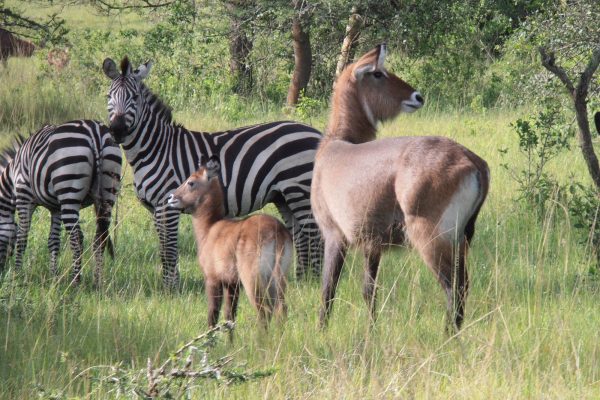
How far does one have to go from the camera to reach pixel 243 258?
16.0 ft

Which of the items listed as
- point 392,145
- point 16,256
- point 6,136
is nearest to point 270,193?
point 16,256

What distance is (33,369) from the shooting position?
403 centimetres

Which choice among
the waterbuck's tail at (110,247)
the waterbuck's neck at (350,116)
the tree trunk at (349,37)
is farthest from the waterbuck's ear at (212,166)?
the tree trunk at (349,37)

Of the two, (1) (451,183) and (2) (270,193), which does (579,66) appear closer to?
(2) (270,193)

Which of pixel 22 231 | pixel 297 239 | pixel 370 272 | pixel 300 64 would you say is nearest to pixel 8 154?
pixel 22 231

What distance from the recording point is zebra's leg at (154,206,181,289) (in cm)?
636

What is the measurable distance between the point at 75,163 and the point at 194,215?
1.46m

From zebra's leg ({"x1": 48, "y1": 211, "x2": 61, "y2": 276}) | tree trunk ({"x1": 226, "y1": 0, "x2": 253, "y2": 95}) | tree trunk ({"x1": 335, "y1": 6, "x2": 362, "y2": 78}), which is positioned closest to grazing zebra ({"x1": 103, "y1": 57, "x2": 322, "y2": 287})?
zebra's leg ({"x1": 48, "y1": 211, "x2": 61, "y2": 276})

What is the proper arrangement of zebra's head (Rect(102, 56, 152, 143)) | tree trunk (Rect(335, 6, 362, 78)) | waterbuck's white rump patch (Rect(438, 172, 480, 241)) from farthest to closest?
tree trunk (Rect(335, 6, 362, 78)) < zebra's head (Rect(102, 56, 152, 143)) < waterbuck's white rump patch (Rect(438, 172, 480, 241))

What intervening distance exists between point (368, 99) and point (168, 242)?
179cm

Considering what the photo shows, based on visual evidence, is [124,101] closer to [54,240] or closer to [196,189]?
[54,240]

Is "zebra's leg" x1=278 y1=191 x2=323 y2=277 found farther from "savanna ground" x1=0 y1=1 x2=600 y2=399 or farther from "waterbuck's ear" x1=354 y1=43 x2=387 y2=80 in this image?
"waterbuck's ear" x1=354 y1=43 x2=387 y2=80

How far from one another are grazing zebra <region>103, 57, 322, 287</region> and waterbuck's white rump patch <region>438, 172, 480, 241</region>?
2432 millimetres

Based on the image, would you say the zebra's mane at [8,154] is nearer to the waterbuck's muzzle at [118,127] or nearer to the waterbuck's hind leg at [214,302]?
the waterbuck's muzzle at [118,127]
